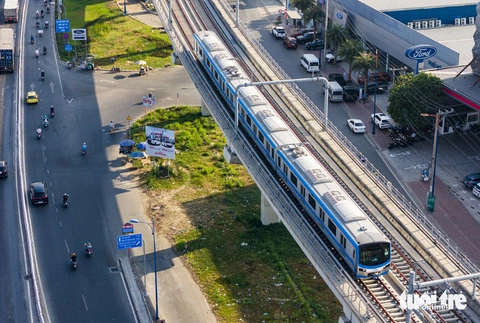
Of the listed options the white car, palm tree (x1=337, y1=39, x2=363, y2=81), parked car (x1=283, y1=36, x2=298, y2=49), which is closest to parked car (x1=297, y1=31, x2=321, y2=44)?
parked car (x1=283, y1=36, x2=298, y2=49)

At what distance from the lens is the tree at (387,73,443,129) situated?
94.4m

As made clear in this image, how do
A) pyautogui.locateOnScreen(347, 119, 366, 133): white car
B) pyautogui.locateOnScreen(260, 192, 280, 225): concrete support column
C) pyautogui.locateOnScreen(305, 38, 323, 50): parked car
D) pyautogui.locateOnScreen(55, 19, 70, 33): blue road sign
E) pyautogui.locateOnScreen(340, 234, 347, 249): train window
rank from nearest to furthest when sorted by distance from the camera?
pyautogui.locateOnScreen(340, 234, 347, 249): train window → pyautogui.locateOnScreen(260, 192, 280, 225): concrete support column → pyautogui.locateOnScreen(347, 119, 366, 133): white car → pyautogui.locateOnScreen(305, 38, 323, 50): parked car → pyautogui.locateOnScreen(55, 19, 70, 33): blue road sign

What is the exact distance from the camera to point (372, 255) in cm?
5828

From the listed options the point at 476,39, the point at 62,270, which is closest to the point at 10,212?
the point at 62,270

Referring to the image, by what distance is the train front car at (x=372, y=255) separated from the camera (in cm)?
5803

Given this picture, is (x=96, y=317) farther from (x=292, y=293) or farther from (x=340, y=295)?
(x=340, y=295)

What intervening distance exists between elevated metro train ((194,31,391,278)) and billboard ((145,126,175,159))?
24.7 feet

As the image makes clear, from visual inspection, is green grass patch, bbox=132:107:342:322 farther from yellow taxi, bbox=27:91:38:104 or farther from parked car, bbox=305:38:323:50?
parked car, bbox=305:38:323:50

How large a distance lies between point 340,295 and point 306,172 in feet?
43.8

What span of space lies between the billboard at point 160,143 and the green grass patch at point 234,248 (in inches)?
154

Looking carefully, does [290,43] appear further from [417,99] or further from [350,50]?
[417,99]

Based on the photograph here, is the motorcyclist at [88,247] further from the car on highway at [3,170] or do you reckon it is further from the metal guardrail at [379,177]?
the metal guardrail at [379,177]

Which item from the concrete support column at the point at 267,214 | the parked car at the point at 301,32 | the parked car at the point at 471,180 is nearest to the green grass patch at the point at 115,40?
the parked car at the point at 301,32

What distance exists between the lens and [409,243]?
63094mm
